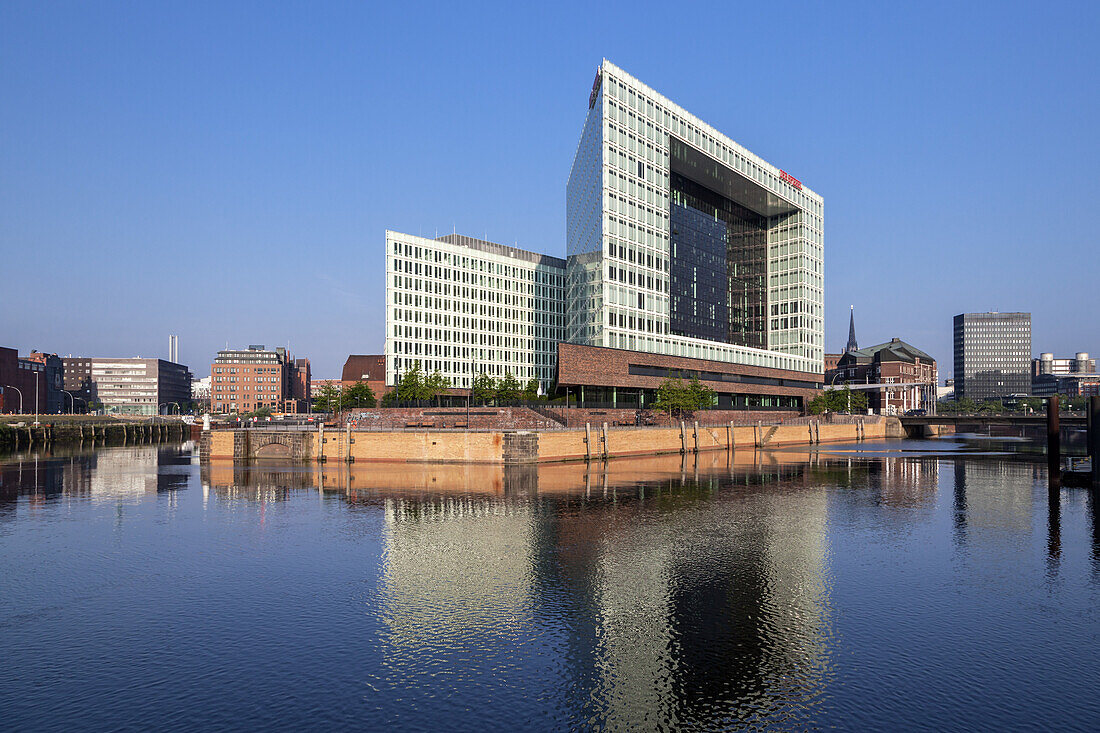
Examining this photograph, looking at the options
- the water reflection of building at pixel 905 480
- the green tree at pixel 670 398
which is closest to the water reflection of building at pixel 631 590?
the water reflection of building at pixel 905 480

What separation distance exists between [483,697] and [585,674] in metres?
3.31

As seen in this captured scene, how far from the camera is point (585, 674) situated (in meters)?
21.1

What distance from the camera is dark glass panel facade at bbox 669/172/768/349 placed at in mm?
145500

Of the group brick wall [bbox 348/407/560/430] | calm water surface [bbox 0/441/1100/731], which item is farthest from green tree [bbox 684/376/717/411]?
calm water surface [bbox 0/441/1100/731]

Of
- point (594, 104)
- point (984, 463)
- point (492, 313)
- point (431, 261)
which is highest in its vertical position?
point (594, 104)

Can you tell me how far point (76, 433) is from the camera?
542 feet

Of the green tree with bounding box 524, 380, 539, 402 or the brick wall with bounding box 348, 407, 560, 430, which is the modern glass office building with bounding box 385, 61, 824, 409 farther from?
the brick wall with bounding box 348, 407, 560, 430

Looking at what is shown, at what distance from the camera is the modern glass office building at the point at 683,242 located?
118m

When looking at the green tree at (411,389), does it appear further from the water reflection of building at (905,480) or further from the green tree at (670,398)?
the water reflection of building at (905,480)

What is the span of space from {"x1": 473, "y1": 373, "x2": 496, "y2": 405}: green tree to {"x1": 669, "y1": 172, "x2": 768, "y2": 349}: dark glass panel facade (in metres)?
37.8

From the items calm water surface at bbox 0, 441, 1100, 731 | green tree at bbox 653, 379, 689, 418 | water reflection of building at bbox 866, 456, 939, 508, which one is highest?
green tree at bbox 653, 379, 689, 418

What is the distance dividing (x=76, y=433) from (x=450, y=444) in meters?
128

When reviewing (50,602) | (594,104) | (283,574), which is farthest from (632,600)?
(594,104)

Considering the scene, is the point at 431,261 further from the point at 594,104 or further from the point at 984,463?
the point at 984,463
